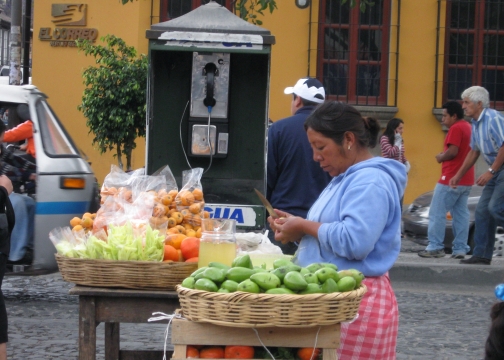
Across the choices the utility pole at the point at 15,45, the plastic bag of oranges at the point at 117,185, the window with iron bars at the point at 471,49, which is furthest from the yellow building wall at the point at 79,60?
the plastic bag of oranges at the point at 117,185

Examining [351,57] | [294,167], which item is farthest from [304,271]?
[351,57]

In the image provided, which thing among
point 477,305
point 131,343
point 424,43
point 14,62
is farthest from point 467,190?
point 14,62

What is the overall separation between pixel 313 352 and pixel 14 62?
10.7 meters

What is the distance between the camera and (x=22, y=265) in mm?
7246

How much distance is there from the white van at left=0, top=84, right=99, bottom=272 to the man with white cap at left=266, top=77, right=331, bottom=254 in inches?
84.2

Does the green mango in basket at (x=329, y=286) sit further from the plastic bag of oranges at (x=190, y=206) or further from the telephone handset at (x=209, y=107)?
the telephone handset at (x=209, y=107)

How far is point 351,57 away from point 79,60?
15.8 feet

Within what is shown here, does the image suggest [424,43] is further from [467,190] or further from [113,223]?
[113,223]

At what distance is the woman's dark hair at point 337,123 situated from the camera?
3262 mm

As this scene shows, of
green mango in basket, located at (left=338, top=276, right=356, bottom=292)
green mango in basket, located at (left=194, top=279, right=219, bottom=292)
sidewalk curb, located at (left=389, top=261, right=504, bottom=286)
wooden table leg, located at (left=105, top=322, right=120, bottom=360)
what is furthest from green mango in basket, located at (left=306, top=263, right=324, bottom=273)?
sidewalk curb, located at (left=389, top=261, right=504, bottom=286)

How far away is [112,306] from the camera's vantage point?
359cm

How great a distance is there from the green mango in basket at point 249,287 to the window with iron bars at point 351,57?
1241 centimetres

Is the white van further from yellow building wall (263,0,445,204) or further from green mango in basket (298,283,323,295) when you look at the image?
yellow building wall (263,0,445,204)

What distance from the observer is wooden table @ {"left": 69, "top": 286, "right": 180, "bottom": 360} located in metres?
3.54
